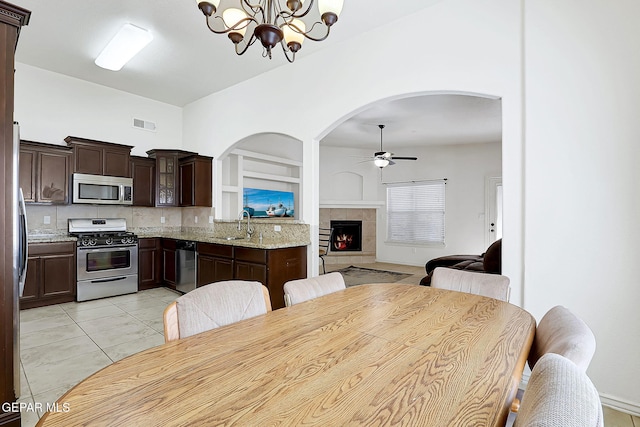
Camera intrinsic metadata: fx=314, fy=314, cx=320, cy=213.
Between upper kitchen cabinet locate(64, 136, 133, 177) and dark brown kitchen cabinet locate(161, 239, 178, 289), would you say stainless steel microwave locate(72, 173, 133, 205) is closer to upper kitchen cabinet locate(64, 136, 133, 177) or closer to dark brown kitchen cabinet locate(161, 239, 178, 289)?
upper kitchen cabinet locate(64, 136, 133, 177)

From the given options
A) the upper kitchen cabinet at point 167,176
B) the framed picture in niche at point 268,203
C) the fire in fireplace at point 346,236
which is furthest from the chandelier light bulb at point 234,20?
the fire in fireplace at point 346,236

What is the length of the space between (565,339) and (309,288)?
117 centimetres

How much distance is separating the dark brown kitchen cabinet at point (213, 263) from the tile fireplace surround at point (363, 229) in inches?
157

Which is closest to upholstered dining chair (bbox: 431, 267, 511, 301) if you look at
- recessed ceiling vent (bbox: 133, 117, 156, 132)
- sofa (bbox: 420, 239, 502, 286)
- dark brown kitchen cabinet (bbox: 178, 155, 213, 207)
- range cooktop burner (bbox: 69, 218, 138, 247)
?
sofa (bbox: 420, 239, 502, 286)

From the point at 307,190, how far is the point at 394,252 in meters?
4.77

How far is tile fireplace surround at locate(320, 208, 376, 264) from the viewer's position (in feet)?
26.2

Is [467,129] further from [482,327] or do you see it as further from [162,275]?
[162,275]

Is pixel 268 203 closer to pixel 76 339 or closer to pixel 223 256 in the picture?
pixel 223 256

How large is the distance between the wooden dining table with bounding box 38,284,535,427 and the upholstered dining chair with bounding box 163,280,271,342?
0.43 feet

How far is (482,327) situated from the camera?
1309 mm

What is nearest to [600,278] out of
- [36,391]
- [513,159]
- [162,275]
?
[513,159]

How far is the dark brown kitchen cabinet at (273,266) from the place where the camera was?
3504 mm

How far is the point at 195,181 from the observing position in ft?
16.3

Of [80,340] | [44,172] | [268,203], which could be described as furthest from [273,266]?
[268,203]
